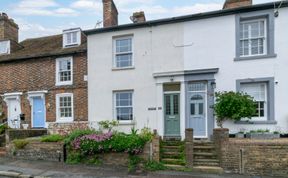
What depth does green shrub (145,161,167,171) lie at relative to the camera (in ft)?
31.8

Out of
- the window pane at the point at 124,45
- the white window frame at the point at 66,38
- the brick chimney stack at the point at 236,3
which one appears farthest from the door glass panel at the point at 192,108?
the white window frame at the point at 66,38

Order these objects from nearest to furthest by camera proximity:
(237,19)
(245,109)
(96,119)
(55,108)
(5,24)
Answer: (245,109), (237,19), (96,119), (55,108), (5,24)

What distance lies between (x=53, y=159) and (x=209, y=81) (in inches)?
335

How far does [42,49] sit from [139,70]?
8.10m

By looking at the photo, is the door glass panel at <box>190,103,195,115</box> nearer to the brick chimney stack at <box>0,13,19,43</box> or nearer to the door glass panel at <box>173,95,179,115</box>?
the door glass panel at <box>173,95,179,115</box>

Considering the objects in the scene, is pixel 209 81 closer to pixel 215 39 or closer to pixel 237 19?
pixel 215 39

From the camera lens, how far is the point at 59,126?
49.8 feet

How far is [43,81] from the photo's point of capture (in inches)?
634

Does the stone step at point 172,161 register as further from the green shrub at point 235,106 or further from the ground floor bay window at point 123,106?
the ground floor bay window at point 123,106

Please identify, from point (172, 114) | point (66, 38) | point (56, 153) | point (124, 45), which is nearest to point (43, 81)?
point (66, 38)

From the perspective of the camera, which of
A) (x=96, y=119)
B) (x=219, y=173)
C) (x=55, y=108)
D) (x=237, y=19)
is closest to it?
(x=219, y=173)

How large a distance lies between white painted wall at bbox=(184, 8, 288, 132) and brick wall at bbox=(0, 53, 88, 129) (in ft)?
22.2

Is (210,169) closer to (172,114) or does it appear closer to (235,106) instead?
(235,106)

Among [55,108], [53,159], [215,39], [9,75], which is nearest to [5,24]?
[9,75]
